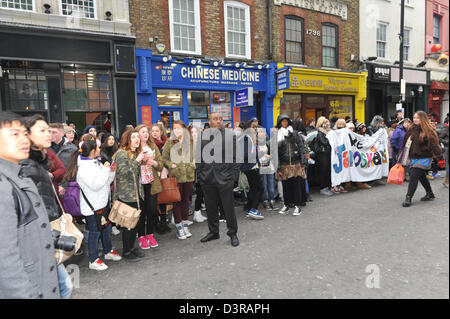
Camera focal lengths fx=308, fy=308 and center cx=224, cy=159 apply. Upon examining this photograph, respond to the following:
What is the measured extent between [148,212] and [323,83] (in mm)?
12524

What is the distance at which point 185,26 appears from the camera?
37.8 feet

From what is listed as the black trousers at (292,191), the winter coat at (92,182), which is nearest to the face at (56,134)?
the winter coat at (92,182)

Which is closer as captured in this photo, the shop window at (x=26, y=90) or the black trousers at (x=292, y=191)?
the black trousers at (x=292, y=191)

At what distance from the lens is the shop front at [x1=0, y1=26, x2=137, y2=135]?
346 inches

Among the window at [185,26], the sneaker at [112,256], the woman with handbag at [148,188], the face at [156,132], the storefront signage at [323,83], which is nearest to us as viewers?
the sneaker at [112,256]

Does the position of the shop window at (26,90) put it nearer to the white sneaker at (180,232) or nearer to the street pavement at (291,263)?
the street pavement at (291,263)

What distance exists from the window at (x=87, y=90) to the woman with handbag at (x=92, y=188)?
6.58 metres

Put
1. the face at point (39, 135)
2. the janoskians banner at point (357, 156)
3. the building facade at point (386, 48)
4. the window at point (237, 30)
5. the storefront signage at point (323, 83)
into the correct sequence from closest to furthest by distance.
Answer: the face at point (39, 135)
the janoskians banner at point (357, 156)
the window at point (237, 30)
the storefront signage at point (323, 83)
the building facade at point (386, 48)

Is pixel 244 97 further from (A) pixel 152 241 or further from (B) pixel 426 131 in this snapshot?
(A) pixel 152 241

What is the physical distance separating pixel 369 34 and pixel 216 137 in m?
15.3

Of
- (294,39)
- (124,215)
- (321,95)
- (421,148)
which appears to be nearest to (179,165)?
(124,215)

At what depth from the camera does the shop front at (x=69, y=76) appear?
8.79m

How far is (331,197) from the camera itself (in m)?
7.79

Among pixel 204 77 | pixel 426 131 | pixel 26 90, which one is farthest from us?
pixel 204 77
